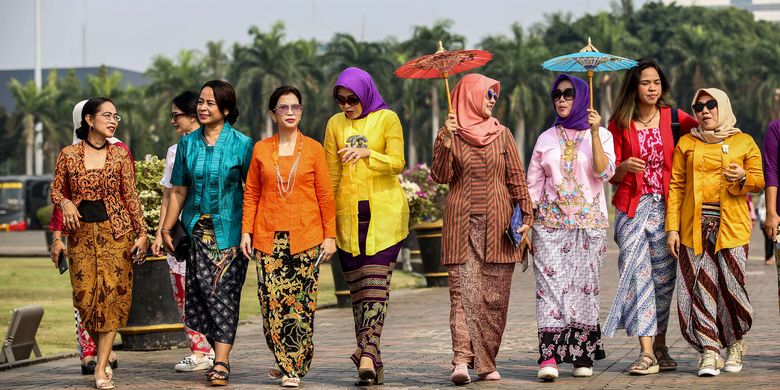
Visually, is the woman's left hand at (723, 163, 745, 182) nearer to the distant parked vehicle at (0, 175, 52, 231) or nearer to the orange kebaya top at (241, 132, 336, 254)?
the orange kebaya top at (241, 132, 336, 254)

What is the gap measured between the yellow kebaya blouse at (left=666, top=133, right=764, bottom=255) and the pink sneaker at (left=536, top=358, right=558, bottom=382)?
116 cm

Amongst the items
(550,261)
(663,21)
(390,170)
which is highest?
(663,21)

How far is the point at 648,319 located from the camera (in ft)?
26.8

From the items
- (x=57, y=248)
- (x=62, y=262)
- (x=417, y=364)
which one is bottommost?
(x=417, y=364)

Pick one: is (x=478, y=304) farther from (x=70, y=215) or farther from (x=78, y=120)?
(x=78, y=120)

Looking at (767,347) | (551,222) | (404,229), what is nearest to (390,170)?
(404,229)

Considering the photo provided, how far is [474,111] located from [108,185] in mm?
2435

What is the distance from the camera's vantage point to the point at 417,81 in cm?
7194

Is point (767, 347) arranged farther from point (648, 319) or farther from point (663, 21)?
point (663, 21)

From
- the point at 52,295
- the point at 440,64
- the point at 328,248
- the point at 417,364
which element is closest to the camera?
the point at 328,248

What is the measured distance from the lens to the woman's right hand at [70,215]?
8.15 m

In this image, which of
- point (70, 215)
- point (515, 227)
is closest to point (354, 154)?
point (515, 227)

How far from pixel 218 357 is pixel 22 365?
2471 millimetres

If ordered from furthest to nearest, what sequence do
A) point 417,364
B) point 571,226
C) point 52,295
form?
point 52,295 → point 417,364 → point 571,226
